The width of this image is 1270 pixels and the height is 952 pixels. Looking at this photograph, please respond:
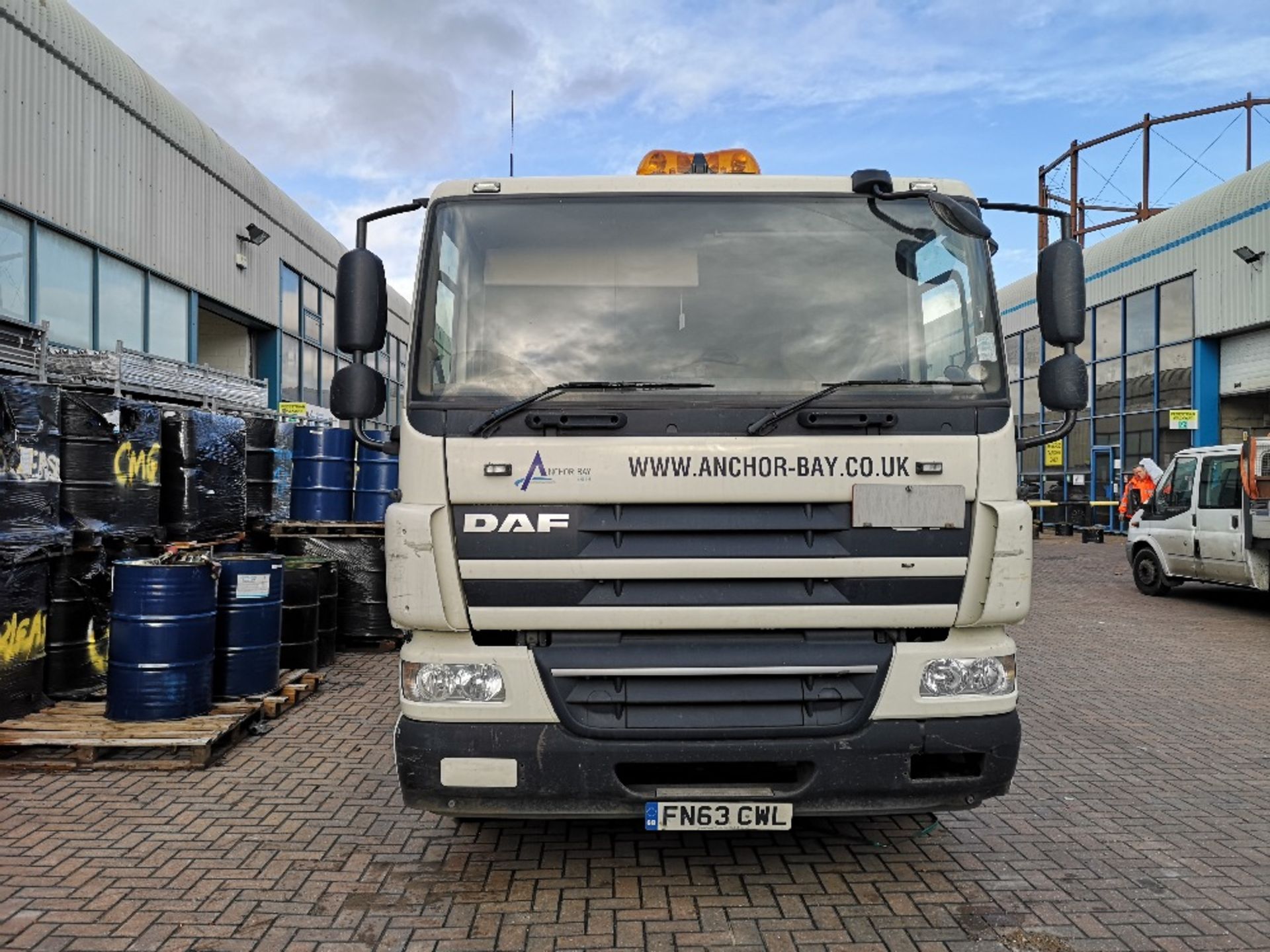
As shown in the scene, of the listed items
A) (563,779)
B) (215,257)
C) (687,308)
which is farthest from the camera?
(215,257)

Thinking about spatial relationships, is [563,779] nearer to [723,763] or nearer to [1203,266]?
[723,763]

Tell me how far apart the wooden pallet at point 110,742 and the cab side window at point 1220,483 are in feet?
36.9

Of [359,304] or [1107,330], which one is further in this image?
[1107,330]

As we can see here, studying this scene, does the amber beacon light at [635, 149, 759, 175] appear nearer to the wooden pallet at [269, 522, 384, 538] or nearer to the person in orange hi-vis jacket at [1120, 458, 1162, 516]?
the wooden pallet at [269, 522, 384, 538]

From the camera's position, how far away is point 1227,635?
1022cm

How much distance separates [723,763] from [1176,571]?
1163cm

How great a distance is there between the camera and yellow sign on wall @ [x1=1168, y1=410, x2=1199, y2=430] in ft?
68.0

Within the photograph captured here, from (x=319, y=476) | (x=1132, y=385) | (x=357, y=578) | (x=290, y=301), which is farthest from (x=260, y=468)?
(x=1132, y=385)

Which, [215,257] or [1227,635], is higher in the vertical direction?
[215,257]

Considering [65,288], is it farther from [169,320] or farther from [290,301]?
[290,301]

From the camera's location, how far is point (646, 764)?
11.5 feet

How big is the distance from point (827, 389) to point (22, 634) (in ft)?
16.4

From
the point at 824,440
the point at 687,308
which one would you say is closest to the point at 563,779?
the point at 824,440

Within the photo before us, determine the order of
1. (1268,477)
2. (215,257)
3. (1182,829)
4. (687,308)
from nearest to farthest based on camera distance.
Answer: (687,308)
(1182,829)
(1268,477)
(215,257)
